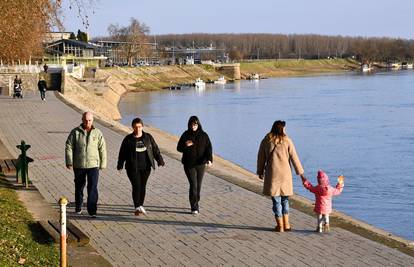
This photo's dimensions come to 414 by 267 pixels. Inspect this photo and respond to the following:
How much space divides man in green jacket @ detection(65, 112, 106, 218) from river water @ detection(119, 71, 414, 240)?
6.68 m

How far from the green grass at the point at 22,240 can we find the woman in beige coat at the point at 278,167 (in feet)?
9.60

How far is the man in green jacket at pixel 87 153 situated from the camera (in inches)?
369

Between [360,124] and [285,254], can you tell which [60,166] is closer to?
[285,254]

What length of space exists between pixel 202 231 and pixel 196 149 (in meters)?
1.37

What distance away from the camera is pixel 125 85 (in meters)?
90.4

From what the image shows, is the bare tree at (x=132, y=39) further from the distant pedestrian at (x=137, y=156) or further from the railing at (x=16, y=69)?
the distant pedestrian at (x=137, y=156)

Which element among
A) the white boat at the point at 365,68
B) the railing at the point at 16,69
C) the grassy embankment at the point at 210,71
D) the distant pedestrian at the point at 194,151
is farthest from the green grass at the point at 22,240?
the white boat at the point at 365,68

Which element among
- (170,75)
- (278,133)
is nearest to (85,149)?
(278,133)

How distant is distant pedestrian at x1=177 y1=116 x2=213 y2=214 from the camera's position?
9.80 metres

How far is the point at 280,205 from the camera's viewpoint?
8.84 metres

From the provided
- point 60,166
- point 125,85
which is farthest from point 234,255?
point 125,85

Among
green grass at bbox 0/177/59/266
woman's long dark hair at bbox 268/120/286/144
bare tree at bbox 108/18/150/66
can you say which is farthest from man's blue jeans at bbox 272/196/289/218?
bare tree at bbox 108/18/150/66

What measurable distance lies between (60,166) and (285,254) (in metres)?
8.06

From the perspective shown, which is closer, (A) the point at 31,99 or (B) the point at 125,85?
(A) the point at 31,99
